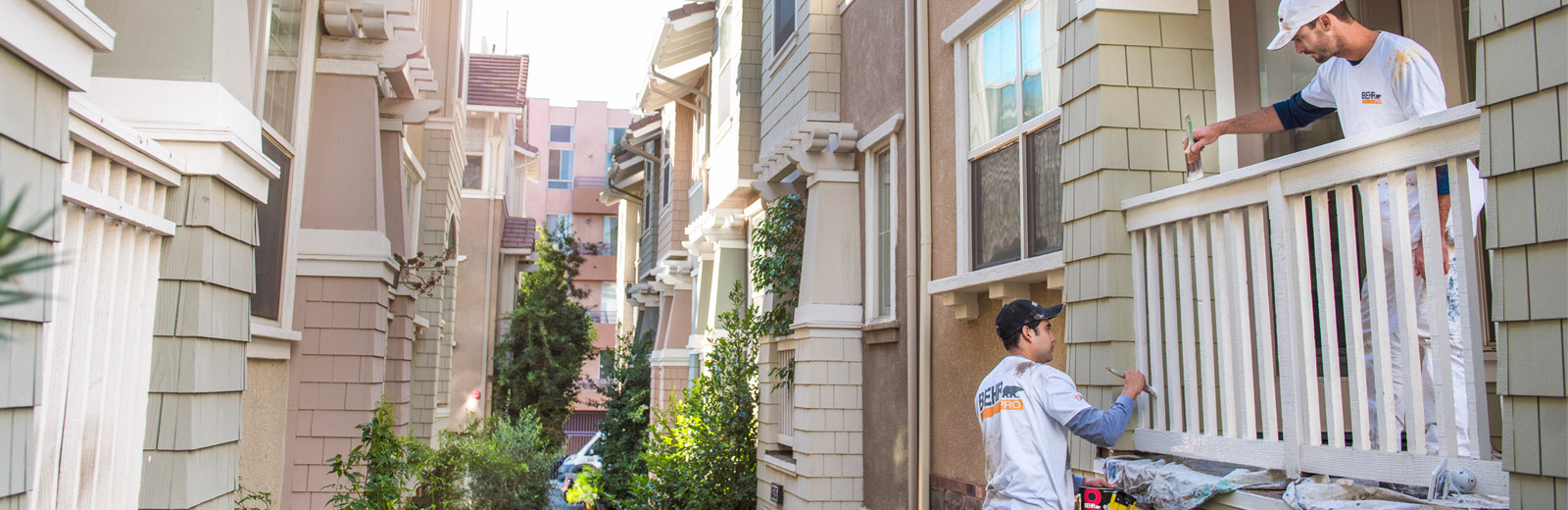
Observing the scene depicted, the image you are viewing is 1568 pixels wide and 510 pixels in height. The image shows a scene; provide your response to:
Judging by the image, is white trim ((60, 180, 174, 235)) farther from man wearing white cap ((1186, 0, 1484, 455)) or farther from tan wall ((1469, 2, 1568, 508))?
man wearing white cap ((1186, 0, 1484, 455))

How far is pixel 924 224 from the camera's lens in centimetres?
774

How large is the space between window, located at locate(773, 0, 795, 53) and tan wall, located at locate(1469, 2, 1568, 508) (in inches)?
333

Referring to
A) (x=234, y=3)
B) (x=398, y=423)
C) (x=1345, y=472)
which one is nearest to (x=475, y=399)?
(x=398, y=423)

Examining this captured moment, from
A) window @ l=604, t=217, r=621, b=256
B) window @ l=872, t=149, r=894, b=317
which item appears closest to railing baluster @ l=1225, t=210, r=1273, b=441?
window @ l=872, t=149, r=894, b=317

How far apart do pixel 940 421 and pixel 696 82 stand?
13.2 meters

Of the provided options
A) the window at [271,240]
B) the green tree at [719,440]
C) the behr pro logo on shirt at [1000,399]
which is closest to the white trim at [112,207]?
the window at [271,240]

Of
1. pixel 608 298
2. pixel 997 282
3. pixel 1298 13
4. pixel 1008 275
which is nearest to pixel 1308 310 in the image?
pixel 1298 13

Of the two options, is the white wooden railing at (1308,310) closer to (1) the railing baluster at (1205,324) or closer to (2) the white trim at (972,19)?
(1) the railing baluster at (1205,324)

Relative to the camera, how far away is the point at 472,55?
28203 mm

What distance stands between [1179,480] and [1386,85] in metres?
1.62

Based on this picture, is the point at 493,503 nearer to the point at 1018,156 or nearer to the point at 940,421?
the point at 940,421

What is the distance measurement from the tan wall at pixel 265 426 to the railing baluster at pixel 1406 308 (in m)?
6.58

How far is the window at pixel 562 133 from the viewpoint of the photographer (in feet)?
162

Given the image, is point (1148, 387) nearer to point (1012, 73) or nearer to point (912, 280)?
point (1012, 73)
